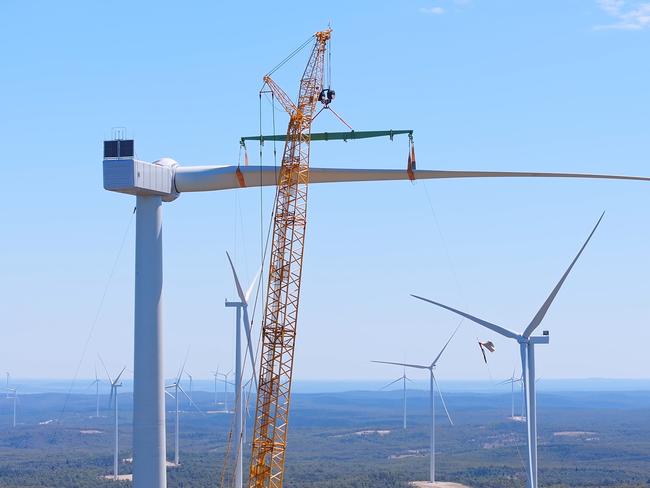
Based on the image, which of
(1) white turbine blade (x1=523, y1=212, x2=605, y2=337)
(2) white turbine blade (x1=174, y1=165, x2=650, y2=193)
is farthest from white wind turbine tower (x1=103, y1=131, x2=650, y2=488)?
(1) white turbine blade (x1=523, y1=212, x2=605, y2=337)

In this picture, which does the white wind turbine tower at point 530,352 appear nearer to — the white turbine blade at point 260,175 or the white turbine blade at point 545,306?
the white turbine blade at point 545,306

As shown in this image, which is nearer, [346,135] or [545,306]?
[346,135]

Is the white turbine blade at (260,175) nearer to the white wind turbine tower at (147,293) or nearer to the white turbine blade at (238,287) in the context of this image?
the white wind turbine tower at (147,293)

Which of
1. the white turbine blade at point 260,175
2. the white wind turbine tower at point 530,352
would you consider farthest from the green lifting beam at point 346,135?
the white wind turbine tower at point 530,352

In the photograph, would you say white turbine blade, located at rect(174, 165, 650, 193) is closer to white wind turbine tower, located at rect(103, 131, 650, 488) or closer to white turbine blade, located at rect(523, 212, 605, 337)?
white wind turbine tower, located at rect(103, 131, 650, 488)

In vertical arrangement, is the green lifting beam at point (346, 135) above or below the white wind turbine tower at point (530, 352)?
above

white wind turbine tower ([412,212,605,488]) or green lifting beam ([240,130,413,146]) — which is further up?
green lifting beam ([240,130,413,146])

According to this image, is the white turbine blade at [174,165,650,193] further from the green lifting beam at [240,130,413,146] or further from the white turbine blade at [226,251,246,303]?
the white turbine blade at [226,251,246,303]

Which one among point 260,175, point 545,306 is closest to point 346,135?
point 260,175

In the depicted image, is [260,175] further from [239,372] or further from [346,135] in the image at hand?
[239,372]

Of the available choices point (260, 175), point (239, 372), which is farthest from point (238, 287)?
point (260, 175)

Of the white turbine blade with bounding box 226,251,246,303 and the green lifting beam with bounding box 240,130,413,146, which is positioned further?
the white turbine blade with bounding box 226,251,246,303

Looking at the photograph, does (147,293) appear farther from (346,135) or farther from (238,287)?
(238,287)

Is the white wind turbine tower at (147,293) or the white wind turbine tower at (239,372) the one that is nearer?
the white wind turbine tower at (147,293)
